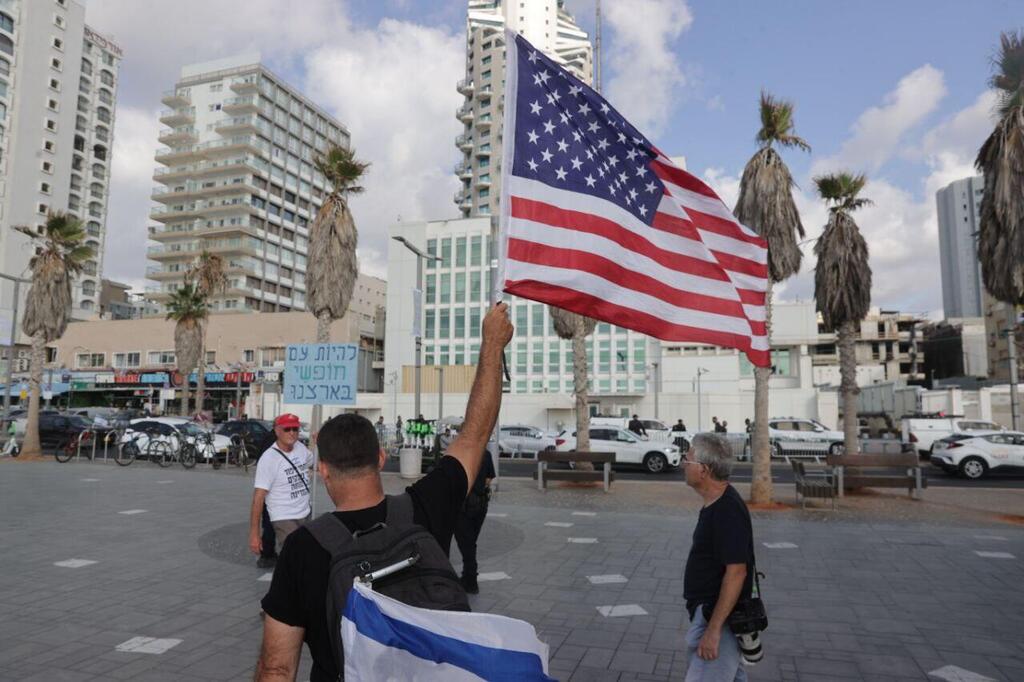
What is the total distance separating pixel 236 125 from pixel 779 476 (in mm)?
80525

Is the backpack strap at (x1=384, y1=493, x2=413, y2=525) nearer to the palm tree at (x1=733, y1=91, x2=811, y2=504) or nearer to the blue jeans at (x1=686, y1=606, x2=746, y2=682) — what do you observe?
the blue jeans at (x1=686, y1=606, x2=746, y2=682)

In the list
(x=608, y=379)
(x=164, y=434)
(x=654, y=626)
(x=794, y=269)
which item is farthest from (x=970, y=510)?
(x=608, y=379)

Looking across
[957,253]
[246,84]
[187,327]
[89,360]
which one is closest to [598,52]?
[187,327]

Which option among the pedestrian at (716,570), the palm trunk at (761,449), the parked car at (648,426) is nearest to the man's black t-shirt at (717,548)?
the pedestrian at (716,570)

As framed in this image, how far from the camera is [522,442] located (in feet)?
102

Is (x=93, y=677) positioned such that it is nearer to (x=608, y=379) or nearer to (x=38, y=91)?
(x=608, y=379)

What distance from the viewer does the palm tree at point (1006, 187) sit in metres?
13.4

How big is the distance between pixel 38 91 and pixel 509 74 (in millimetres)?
90899

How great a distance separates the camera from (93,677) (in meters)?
4.77

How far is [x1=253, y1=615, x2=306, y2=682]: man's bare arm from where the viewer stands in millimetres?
1954

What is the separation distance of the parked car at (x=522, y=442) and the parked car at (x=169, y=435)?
11872mm

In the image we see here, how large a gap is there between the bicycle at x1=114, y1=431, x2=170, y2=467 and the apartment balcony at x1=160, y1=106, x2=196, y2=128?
244ft

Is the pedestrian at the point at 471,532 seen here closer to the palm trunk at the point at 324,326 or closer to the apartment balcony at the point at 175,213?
the palm trunk at the point at 324,326

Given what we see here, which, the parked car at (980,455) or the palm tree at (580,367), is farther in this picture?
the parked car at (980,455)
